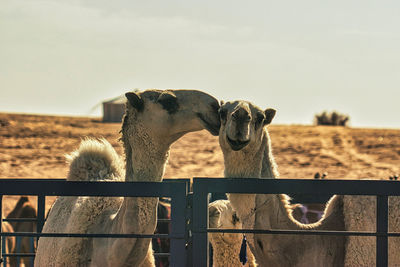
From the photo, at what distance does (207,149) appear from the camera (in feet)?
108

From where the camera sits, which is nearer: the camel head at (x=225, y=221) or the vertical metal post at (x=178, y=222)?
the vertical metal post at (x=178, y=222)

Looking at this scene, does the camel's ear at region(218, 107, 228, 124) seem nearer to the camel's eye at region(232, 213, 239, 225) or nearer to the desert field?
the camel's eye at region(232, 213, 239, 225)

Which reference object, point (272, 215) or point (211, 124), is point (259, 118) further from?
point (272, 215)

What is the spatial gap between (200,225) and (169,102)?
3.51 feet

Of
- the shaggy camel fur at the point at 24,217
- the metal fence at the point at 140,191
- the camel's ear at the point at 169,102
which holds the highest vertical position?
the camel's ear at the point at 169,102

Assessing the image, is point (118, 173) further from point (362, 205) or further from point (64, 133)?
point (64, 133)

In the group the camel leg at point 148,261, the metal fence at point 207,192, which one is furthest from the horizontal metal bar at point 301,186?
the camel leg at point 148,261

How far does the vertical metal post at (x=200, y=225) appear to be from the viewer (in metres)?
3.73

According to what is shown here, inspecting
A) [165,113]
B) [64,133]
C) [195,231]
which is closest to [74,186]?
[195,231]

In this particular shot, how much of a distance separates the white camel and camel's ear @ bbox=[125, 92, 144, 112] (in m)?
0.61

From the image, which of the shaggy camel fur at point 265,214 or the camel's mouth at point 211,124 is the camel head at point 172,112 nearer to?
the camel's mouth at point 211,124

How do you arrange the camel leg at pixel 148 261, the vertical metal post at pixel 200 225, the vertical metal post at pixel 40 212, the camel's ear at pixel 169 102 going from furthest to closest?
the vertical metal post at pixel 40 212, the camel leg at pixel 148 261, the camel's ear at pixel 169 102, the vertical metal post at pixel 200 225

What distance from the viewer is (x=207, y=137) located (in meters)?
36.8

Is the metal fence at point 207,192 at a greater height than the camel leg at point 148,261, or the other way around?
the metal fence at point 207,192
